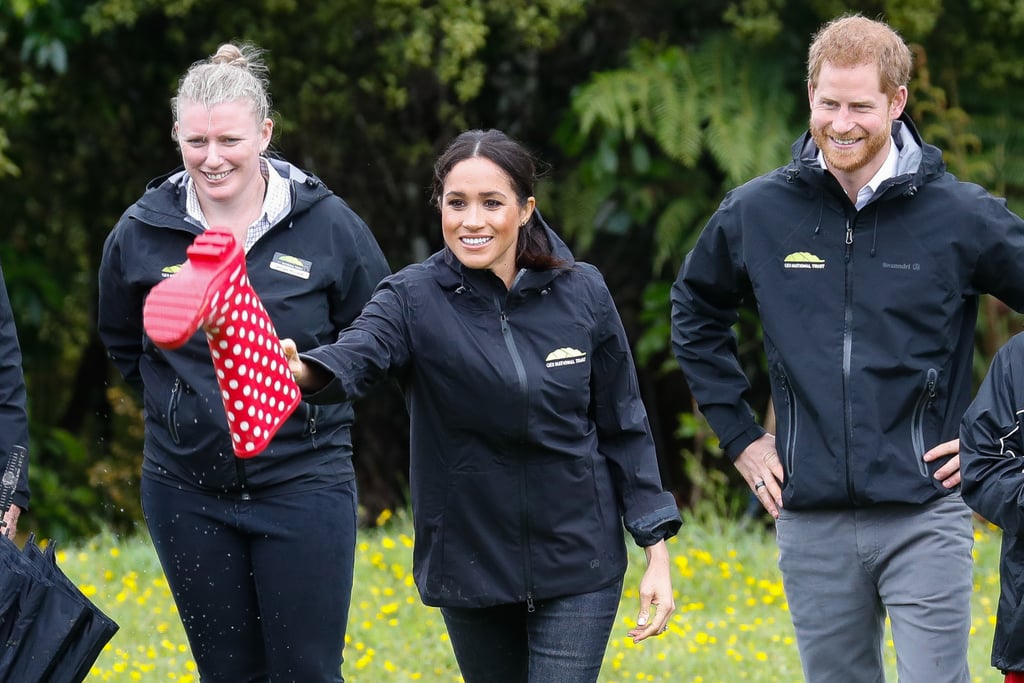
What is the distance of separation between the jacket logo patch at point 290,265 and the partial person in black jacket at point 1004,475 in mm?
1839

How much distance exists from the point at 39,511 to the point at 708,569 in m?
4.81

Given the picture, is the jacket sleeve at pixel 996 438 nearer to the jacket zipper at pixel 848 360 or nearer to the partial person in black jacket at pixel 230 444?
the jacket zipper at pixel 848 360

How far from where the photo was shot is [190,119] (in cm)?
414

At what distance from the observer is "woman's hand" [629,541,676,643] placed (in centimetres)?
398

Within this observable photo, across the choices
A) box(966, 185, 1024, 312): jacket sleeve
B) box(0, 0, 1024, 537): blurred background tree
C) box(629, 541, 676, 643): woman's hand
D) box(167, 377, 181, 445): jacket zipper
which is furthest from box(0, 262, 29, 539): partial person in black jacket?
box(0, 0, 1024, 537): blurred background tree

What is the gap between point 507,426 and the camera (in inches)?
150

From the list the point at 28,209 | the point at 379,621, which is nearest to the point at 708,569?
the point at 379,621

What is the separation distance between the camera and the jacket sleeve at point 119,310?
4.43 meters

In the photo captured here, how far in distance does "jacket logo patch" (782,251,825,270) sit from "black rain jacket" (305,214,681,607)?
649mm

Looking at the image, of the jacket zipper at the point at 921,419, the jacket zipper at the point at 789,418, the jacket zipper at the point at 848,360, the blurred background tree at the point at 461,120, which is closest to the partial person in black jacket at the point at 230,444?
the jacket zipper at the point at 789,418

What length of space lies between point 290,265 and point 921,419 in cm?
180

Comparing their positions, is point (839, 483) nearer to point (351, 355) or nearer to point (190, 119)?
point (351, 355)

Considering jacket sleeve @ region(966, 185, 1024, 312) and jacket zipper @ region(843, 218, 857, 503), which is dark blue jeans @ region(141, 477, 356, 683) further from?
jacket sleeve @ region(966, 185, 1024, 312)

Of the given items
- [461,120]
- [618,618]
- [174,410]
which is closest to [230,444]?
[174,410]
